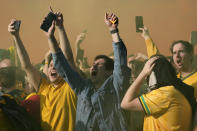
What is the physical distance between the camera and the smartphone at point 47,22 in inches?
115

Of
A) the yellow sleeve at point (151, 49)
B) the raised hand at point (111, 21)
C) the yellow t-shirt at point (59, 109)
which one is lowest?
the yellow t-shirt at point (59, 109)

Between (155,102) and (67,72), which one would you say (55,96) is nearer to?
(67,72)

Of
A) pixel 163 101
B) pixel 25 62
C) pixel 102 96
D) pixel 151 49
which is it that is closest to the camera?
pixel 163 101

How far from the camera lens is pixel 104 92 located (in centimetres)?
271

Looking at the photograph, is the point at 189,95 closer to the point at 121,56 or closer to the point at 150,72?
the point at 150,72

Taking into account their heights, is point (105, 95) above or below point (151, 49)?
below

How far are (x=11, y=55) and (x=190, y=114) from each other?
3.34m

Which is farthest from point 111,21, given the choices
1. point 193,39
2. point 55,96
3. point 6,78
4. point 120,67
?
point 193,39

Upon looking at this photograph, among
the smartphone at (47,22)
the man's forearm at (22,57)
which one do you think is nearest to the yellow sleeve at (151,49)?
the smartphone at (47,22)

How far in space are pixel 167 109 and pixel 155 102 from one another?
0.09 m

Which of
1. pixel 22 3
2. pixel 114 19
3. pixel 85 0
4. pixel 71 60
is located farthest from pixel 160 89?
pixel 22 3

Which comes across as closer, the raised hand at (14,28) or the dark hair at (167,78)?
the dark hair at (167,78)

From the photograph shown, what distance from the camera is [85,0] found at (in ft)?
22.7

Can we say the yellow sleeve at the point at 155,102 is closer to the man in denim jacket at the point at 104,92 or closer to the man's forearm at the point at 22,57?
the man in denim jacket at the point at 104,92
